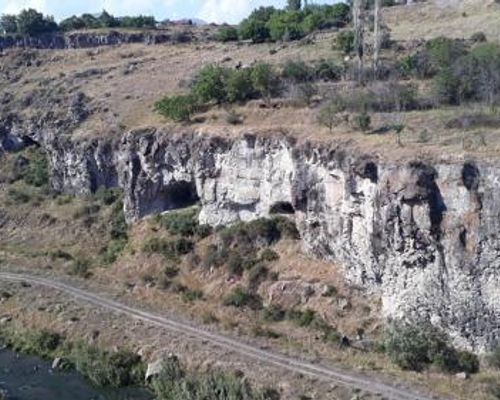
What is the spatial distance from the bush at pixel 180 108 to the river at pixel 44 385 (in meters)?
21.4

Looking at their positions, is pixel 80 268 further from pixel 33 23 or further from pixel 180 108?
pixel 33 23

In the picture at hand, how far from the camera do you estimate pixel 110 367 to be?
39312 mm

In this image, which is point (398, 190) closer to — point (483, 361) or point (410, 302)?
point (410, 302)

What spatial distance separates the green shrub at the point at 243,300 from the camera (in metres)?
45.1

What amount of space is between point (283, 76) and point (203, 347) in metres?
26.8

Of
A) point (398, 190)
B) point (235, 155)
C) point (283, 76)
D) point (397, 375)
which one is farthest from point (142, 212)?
point (397, 375)

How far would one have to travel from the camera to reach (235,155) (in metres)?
51.5

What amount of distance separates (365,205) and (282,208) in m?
8.70

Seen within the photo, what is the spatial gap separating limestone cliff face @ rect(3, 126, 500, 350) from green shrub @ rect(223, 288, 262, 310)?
166 inches

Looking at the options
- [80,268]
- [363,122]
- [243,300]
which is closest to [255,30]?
[363,122]

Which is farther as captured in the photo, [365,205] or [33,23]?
[33,23]

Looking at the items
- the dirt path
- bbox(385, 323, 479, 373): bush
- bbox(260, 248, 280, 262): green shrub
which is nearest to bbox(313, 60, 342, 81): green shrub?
bbox(260, 248, 280, 262): green shrub

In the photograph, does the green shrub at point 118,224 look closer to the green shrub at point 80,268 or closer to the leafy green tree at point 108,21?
the green shrub at point 80,268

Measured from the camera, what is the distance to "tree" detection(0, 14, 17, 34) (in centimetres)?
10094
